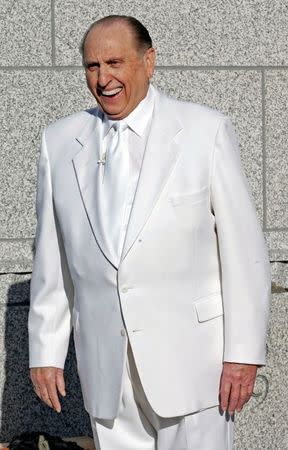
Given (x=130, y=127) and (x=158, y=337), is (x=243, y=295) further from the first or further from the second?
(x=130, y=127)

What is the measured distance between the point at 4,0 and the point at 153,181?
91.9 inches

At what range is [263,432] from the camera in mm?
6027

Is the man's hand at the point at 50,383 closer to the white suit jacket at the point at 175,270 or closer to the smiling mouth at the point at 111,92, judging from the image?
the white suit jacket at the point at 175,270

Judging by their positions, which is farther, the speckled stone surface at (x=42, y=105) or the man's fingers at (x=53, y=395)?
the speckled stone surface at (x=42, y=105)

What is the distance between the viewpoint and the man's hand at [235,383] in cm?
406

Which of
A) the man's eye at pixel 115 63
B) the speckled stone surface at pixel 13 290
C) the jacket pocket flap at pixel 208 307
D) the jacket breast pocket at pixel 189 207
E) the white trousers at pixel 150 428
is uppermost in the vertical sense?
the man's eye at pixel 115 63

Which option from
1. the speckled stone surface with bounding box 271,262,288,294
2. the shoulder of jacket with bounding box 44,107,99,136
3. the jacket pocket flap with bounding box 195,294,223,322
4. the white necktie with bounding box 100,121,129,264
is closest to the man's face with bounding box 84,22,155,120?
the white necktie with bounding box 100,121,129,264

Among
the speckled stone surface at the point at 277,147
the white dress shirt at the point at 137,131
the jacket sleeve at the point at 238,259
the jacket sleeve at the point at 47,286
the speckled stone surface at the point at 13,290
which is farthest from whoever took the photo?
the speckled stone surface at the point at 277,147

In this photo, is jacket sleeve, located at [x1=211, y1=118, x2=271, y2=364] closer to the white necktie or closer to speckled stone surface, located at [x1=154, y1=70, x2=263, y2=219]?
the white necktie

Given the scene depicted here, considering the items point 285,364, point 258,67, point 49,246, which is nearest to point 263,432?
point 285,364

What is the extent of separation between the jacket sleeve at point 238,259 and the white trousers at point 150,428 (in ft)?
0.80

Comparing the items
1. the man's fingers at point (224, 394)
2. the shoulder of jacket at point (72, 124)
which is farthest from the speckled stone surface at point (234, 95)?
the man's fingers at point (224, 394)

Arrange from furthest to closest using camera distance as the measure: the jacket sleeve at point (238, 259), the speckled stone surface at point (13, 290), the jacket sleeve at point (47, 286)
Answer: the speckled stone surface at point (13, 290) < the jacket sleeve at point (47, 286) < the jacket sleeve at point (238, 259)

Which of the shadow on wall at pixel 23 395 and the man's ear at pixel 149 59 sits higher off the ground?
the man's ear at pixel 149 59
